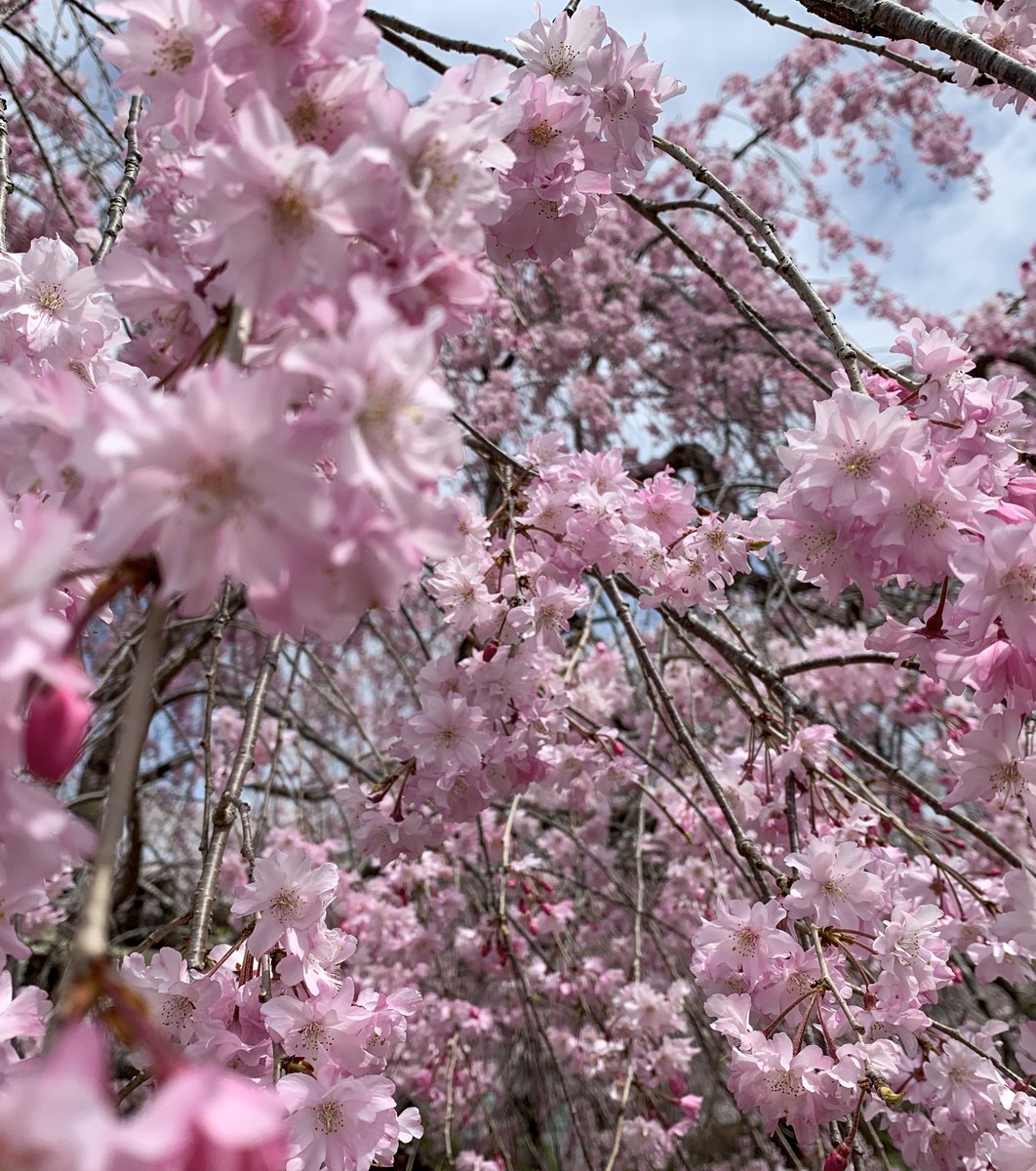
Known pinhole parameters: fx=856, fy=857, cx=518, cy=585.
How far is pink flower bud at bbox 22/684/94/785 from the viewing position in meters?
0.53

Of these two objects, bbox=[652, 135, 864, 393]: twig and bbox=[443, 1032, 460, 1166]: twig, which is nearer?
bbox=[652, 135, 864, 393]: twig

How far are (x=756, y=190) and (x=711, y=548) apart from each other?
784cm

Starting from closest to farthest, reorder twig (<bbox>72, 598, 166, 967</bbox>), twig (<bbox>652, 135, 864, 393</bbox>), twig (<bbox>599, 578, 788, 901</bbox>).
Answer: twig (<bbox>72, 598, 166, 967</bbox>) → twig (<bbox>652, 135, 864, 393</bbox>) → twig (<bbox>599, 578, 788, 901</bbox>)

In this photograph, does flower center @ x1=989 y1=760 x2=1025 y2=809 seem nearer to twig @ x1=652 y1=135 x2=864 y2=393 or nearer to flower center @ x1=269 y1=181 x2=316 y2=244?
twig @ x1=652 y1=135 x2=864 y2=393

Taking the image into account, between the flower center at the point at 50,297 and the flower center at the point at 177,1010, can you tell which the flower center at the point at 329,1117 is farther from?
the flower center at the point at 50,297

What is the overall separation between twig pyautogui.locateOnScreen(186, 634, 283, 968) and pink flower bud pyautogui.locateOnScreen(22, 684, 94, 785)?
24.8 inches

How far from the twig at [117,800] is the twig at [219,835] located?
2.11 ft

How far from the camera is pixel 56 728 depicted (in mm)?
531

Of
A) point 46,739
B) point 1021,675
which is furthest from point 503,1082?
point 46,739

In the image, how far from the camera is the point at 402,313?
72 cm

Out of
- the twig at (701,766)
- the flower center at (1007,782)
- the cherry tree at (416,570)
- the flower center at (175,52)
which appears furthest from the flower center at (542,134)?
the flower center at (1007,782)

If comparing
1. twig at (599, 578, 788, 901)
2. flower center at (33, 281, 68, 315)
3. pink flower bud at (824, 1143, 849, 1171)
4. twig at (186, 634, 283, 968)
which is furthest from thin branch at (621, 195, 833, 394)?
pink flower bud at (824, 1143, 849, 1171)

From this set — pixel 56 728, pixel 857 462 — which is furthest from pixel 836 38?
pixel 56 728

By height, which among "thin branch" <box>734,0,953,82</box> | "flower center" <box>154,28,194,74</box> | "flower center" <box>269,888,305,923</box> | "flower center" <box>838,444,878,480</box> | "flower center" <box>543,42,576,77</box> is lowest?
"flower center" <box>269,888,305,923</box>
